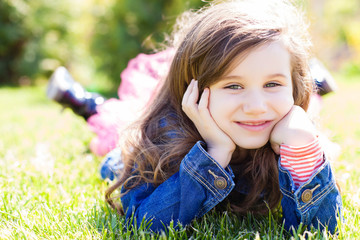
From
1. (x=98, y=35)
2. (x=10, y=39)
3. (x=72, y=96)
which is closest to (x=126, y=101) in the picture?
(x=72, y=96)

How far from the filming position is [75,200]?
1.85m

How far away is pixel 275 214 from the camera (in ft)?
5.60

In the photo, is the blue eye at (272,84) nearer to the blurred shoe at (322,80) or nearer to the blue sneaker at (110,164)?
the blue sneaker at (110,164)

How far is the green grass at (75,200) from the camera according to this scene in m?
1.49

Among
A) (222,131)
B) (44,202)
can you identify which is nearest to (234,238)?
(222,131)

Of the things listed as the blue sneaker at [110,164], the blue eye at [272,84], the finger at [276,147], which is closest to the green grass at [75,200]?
the blue sneaker at [110,164]

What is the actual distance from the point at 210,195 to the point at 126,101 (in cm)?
135

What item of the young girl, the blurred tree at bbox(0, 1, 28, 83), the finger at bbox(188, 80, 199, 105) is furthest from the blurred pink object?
the blurred tree at bbox(0, 1, 28, 83)

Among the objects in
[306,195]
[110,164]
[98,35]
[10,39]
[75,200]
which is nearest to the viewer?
[306,195]

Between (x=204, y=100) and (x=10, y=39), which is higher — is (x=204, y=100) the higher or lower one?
the lower one

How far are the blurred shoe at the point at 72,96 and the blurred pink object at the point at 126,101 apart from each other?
0.42 feet

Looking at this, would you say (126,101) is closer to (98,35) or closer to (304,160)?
(304,160)

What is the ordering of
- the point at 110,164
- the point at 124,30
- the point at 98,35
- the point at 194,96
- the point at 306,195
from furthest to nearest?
the point at 98,35, the point at 124,30, the point at 110,164, the point at 194,96, the point at 306,195

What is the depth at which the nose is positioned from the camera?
57.0 inches
